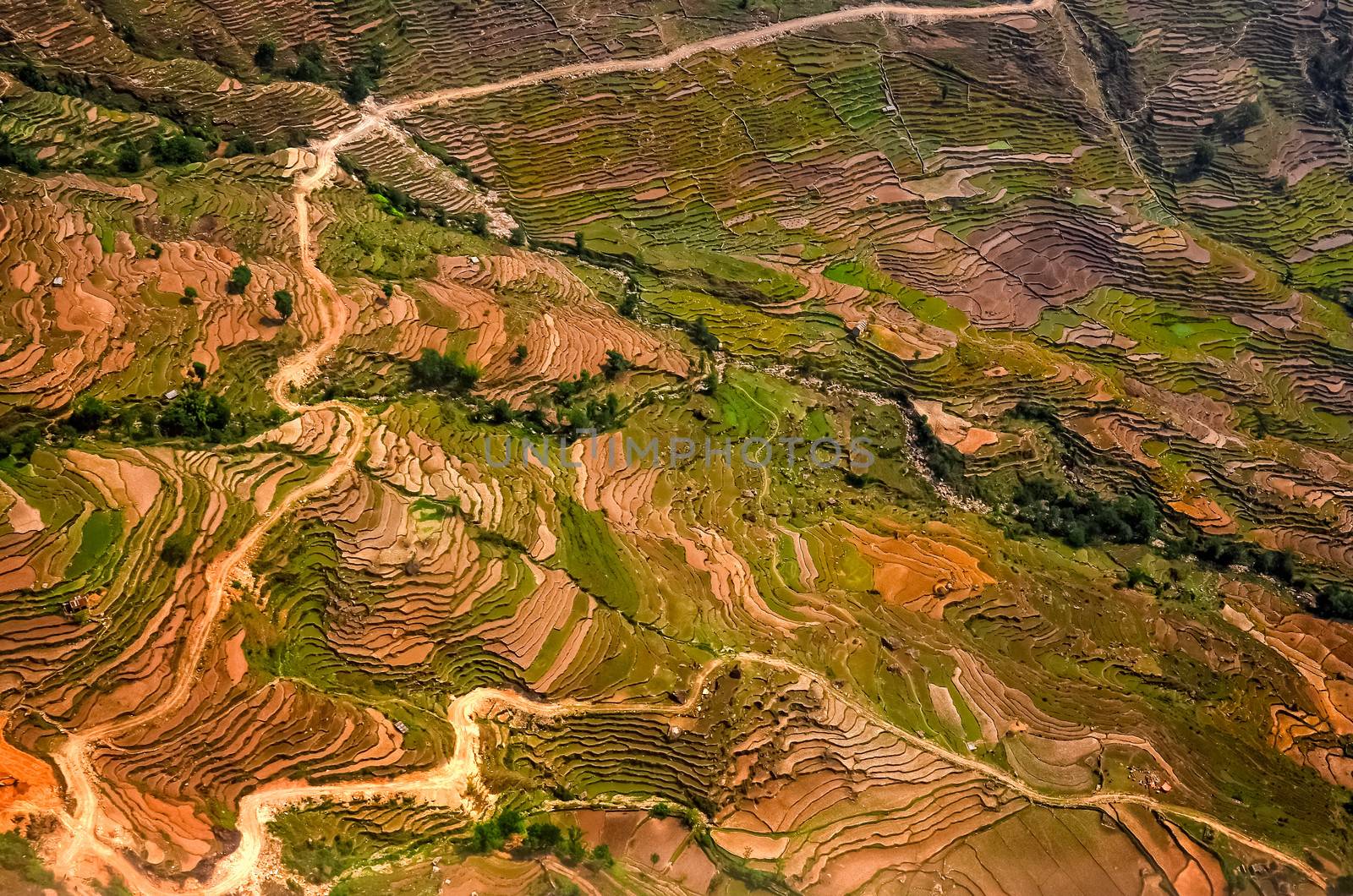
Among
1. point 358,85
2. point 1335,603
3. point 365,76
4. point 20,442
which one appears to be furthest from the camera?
point 365,76

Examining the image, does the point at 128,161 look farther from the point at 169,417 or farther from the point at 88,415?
the point at 169,417

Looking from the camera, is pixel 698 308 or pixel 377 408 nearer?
pixel 377 408

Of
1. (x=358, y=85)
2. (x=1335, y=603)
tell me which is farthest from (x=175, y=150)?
(x=1335, y=603)

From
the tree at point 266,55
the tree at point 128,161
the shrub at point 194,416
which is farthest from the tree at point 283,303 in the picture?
the tree at point 266,55

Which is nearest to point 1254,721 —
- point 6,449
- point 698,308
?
point 698,308

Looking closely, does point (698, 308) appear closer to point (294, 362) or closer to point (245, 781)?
point (294, 362)

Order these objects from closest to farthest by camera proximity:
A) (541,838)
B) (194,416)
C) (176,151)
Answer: (541,838)
(194,416)
(176,151)
